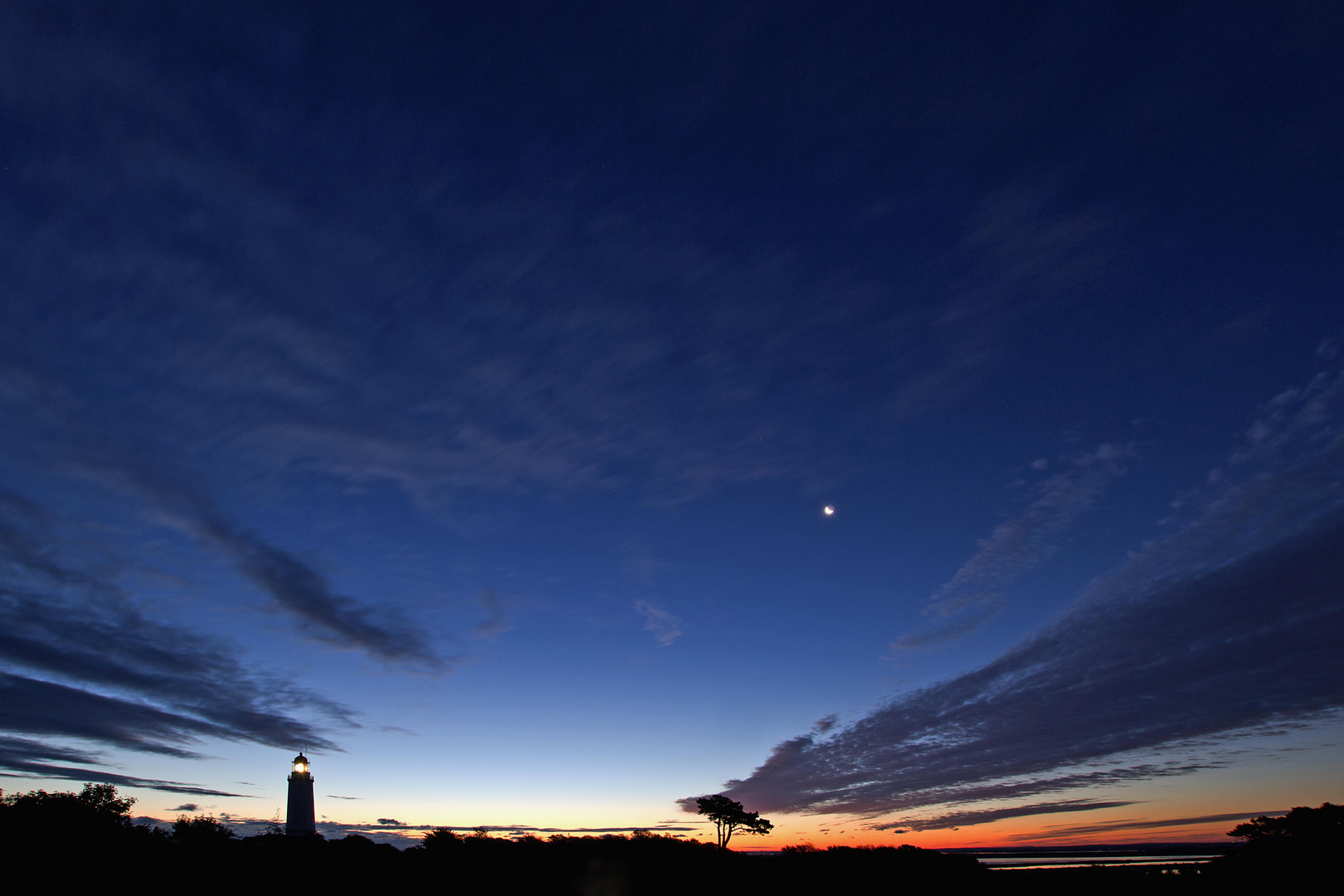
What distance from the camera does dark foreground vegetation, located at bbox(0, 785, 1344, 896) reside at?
76.5ft

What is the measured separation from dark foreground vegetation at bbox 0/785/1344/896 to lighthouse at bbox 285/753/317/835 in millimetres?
54546

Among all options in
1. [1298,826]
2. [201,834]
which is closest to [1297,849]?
[1298,826]

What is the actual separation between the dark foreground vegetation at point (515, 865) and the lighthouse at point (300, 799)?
54.5m

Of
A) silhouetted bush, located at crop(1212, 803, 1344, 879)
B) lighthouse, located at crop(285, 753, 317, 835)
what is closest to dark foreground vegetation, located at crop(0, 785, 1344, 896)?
silhouetted bush, located at crop(1212, 803, 1344, 879)

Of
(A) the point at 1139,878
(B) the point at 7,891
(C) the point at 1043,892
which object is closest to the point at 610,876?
(C) the point at 1043,892

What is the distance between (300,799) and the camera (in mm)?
77375

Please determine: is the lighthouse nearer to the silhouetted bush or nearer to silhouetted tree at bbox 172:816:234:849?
silhouetted tree at bbox 172:816:234:849

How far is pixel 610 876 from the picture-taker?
84.3 feet

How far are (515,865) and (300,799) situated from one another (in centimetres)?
6801

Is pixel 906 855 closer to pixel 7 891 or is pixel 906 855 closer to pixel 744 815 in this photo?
pixel 7 891

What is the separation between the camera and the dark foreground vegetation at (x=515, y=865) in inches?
918

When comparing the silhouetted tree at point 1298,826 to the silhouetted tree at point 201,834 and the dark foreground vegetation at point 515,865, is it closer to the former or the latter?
the dark foreground vegetation at point 515,865

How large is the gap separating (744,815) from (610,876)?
213 feet

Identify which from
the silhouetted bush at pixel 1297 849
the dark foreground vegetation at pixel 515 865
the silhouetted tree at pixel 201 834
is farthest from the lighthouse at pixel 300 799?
the silhouetted bush at pixel 1297 849
